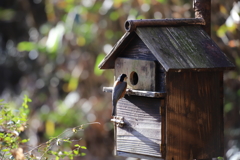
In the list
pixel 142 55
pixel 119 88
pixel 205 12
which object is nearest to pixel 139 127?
pixel 119 88

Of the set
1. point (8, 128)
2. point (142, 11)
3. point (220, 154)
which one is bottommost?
point (220, 154)

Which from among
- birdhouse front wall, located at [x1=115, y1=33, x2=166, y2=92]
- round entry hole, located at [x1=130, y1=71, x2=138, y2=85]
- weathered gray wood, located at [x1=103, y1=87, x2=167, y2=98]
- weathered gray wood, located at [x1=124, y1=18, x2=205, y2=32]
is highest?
weathered gray wood, located at [x1=124, y1=18, x2=205, y2=32]

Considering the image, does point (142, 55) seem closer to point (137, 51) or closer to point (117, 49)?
point (137, 51)

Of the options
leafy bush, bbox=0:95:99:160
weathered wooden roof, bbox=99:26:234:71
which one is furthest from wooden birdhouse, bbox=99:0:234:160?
leafy bush, bbox=0:95:99:160

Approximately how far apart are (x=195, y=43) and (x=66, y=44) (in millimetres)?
4571

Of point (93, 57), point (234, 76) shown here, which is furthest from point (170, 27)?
point (93, 57)

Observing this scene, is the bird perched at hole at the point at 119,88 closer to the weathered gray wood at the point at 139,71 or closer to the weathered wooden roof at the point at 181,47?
the weathered gray wood at the point at 139,71

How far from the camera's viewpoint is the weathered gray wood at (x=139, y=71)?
267cm

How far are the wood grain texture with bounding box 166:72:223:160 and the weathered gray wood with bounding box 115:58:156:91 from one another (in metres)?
0.13

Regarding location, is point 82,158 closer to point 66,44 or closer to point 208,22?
point 66,44

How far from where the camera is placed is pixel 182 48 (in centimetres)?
269

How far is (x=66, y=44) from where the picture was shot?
23.4 feet

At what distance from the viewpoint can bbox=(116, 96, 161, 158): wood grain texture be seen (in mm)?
2674

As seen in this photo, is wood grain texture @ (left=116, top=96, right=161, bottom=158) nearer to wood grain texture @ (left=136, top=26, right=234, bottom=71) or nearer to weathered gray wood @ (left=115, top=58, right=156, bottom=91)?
weathered gray wood @ (left=115, top=58, right=156, bottom=91)
